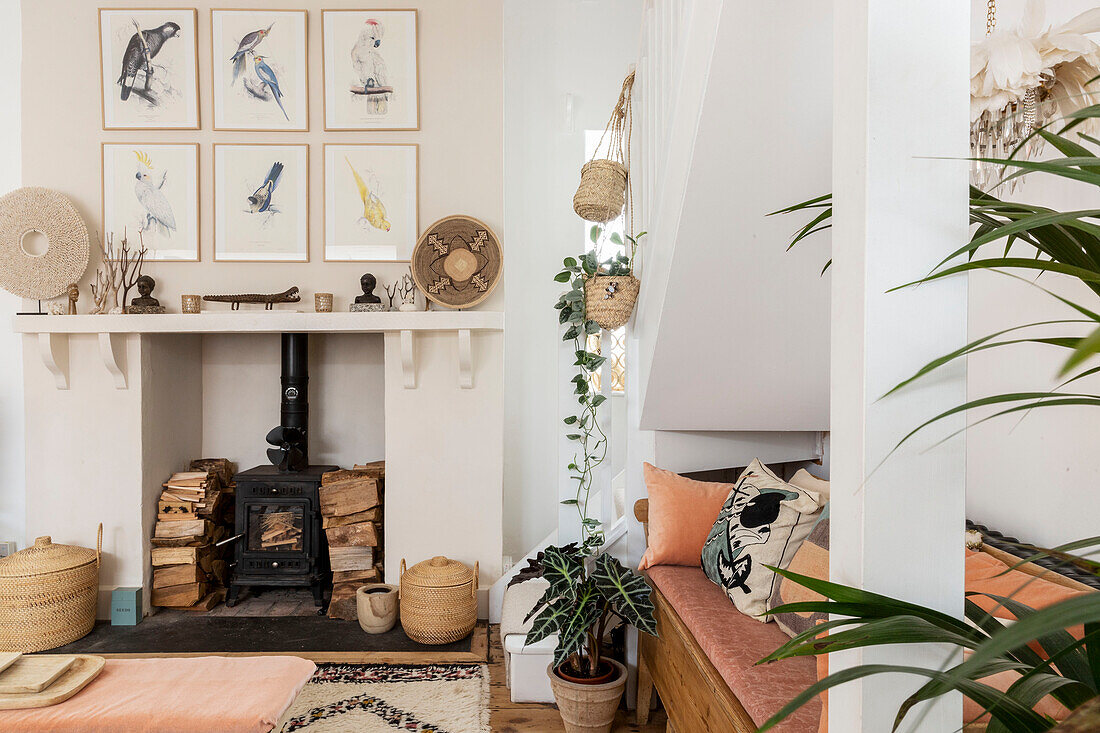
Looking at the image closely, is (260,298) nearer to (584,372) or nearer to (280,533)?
(280,533)

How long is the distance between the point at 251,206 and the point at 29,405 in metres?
1.43

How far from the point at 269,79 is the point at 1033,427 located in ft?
11.4

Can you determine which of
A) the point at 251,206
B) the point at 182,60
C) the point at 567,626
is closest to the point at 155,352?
the point at 251,206

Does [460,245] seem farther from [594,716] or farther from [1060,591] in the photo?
[1060,591]

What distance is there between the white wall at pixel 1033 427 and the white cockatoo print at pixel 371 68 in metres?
2.61

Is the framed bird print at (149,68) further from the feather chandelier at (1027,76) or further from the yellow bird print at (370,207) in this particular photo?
the feather chandelier at (1027,76)

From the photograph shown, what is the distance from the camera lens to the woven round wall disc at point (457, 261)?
3.44 metres

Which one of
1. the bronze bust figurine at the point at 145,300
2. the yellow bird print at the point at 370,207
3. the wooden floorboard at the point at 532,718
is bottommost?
the wooden floorboard at the point at 532,718

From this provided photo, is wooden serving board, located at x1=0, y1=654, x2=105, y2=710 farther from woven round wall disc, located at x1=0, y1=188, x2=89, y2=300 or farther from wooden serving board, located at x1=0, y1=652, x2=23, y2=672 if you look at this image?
woven round wall disc, located at x1=0, y1=188, x2=89, y2=300

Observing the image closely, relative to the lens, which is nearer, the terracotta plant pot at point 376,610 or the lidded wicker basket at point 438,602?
the lidded wicker basket at point 438,602

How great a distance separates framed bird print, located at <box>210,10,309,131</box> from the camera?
3584 mm

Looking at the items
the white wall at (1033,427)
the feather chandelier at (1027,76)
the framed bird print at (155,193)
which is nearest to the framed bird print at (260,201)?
the framed bird print at (155,193)

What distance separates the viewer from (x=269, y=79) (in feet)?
11.8

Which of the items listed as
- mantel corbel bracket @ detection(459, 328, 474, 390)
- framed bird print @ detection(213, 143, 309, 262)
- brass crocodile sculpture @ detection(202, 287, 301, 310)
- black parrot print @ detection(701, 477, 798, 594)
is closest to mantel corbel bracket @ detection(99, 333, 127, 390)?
brass crocodile sculpture @ detection(202, 287, 301, 310)
